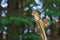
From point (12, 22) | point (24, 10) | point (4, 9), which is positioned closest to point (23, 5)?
point (24, 10)

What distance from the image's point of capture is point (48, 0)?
3418 millimetres

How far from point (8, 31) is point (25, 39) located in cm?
39

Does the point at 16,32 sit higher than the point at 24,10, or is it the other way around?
the point at 24,10

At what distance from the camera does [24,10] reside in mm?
3707

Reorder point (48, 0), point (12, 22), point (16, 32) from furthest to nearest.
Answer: point (16, 32)
point (48, 0)
point (12, 22)

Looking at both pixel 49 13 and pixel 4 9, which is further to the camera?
pixel 4 9

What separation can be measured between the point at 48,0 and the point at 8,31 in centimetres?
94

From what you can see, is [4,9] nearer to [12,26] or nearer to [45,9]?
[12,26]

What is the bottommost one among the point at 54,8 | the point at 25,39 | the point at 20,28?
the point at 25,39

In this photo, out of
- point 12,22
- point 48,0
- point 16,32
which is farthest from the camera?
point 16,32

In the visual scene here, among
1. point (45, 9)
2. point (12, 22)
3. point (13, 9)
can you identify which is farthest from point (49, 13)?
point (13, 9)

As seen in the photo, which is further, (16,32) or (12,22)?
(16,32)

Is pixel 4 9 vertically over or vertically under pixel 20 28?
over

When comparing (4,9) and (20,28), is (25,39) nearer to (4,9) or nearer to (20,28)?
(20,28)
